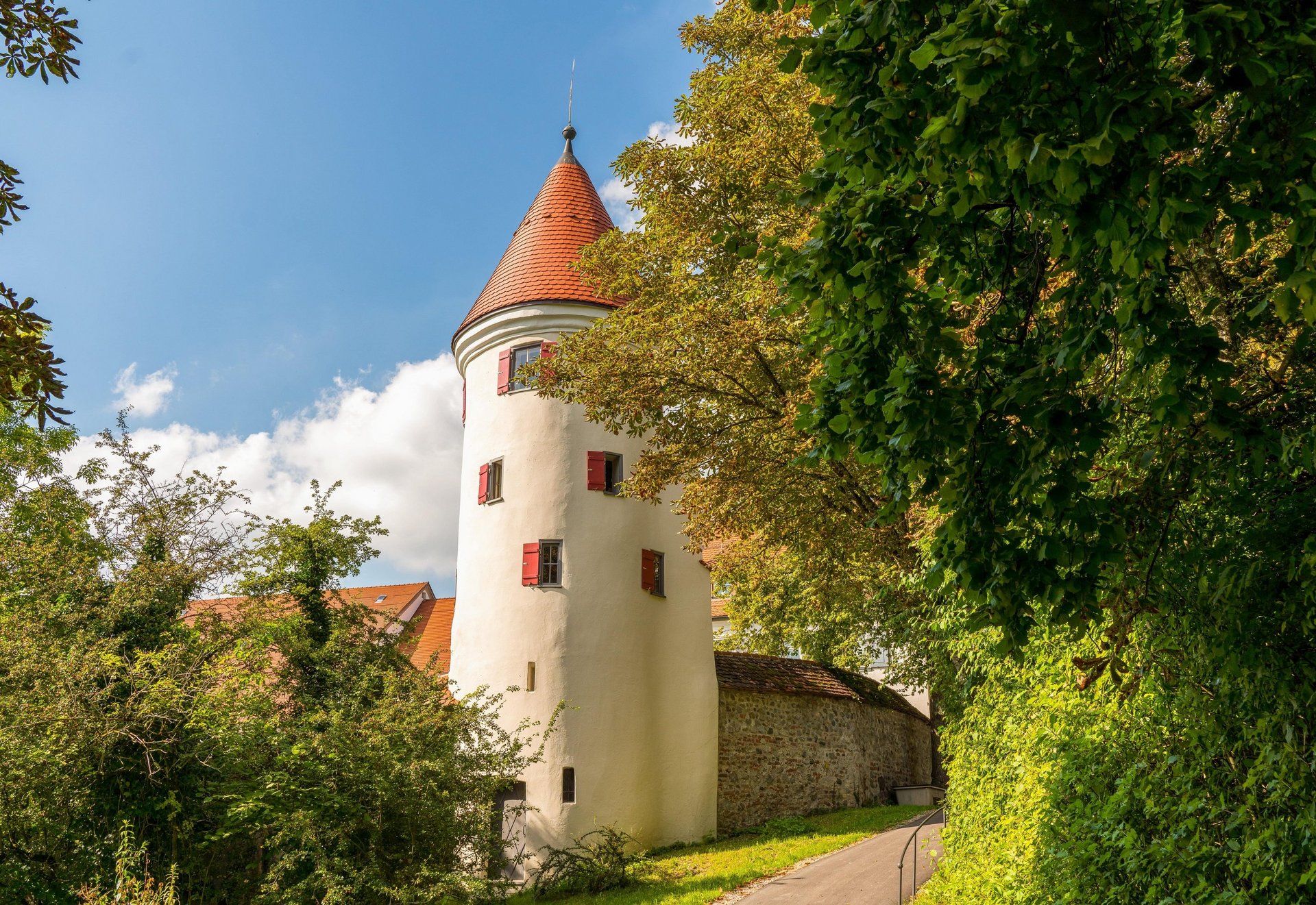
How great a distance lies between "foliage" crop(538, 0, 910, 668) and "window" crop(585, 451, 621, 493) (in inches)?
219

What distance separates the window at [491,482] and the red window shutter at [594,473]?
187cm

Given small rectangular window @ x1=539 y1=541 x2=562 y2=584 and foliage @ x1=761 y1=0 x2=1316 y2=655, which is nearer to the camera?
foliage @ x1=761 y1=0 x2=1316 y2=655

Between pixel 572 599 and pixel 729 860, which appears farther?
pixel 572 599

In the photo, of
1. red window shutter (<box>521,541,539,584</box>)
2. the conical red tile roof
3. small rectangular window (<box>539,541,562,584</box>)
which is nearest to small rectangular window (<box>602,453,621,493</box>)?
small rectangular window (<box>539,541,562,584</box>)

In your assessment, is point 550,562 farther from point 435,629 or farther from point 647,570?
point 435,629

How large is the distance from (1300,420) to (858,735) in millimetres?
20652

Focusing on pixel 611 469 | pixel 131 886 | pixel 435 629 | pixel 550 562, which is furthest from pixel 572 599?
pixel 435 629

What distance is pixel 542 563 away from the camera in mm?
20000

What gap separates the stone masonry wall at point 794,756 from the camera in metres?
21.1

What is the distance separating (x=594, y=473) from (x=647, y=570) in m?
2.27

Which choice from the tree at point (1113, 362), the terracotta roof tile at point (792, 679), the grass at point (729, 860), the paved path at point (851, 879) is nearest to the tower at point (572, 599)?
the terracotta roof tile at point (792, 679)

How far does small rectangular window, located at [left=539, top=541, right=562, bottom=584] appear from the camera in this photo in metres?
19.9

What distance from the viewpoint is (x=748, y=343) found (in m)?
12.4

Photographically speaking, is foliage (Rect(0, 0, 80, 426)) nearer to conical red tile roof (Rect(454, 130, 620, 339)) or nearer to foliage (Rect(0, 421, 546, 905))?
foliage (Rect(0, 421, 546, 905))
